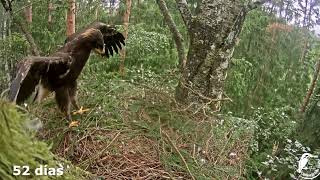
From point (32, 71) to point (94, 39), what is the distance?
70cm

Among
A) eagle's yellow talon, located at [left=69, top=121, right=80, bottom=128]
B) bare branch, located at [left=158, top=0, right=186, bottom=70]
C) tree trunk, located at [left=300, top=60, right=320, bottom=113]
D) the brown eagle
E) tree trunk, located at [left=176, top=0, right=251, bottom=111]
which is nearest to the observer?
the brown eagle

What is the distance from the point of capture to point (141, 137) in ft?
9.61

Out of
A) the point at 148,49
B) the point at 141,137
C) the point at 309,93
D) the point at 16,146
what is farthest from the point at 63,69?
the point at 309,93

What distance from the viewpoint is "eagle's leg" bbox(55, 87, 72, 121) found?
119 inches

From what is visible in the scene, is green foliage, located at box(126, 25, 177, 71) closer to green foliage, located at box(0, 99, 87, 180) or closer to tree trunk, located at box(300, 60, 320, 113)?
tree trunk, located at box(300, 60, 320, 113)

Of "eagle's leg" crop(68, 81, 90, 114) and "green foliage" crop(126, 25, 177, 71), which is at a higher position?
"eagle's leg" crop(68, 81, 90, 114)

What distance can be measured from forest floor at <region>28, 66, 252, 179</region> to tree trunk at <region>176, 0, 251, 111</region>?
25 centimetres

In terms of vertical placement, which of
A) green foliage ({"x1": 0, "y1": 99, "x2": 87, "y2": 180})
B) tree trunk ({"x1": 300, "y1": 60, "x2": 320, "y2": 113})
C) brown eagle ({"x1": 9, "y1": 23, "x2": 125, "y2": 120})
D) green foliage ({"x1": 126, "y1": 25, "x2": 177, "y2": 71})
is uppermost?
green foliage ({"x1": 0, "y1": 99, "x2": 87, "y2": 180})

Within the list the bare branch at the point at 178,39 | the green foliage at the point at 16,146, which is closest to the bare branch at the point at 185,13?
the bare branch at the point at 178,39

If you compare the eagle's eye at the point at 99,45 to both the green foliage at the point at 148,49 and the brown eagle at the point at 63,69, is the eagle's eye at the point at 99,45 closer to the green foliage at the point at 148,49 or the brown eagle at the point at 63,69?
the brown eagle at the point at 63,69

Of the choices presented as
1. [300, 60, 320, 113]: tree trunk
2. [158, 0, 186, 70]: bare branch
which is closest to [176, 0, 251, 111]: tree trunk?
[158, 0, 186, 70]: bare branch

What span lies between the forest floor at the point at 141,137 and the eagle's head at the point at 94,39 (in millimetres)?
328

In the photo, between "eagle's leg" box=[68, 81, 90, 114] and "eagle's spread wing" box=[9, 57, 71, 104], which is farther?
"eagle's leg" box=[68, 81, 90, 114]

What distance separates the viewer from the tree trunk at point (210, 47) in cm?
341
